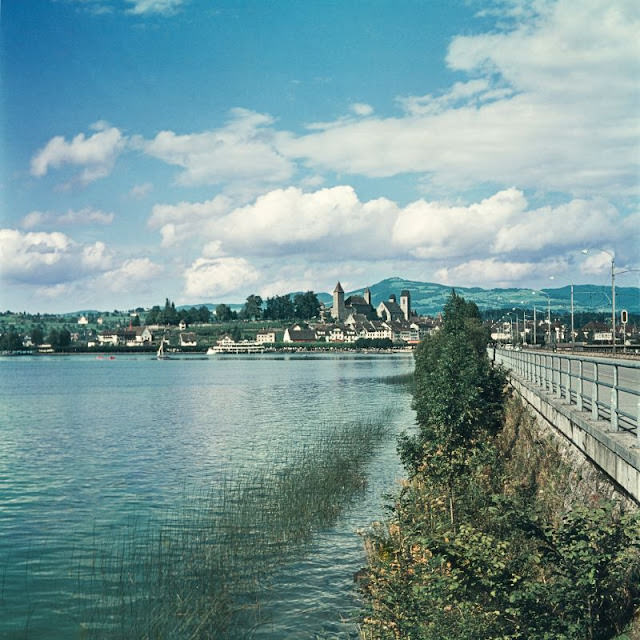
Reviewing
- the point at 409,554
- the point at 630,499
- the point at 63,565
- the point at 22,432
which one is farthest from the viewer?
the point at 22,432

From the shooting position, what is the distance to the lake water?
16.6 m

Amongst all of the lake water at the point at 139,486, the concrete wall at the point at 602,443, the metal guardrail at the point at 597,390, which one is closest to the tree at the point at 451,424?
the lake water at the point at 139,486

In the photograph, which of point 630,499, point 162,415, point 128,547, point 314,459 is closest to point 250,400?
point 162,415

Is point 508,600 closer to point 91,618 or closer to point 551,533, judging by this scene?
point 551,533

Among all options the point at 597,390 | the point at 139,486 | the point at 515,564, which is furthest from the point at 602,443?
the point at 139,486

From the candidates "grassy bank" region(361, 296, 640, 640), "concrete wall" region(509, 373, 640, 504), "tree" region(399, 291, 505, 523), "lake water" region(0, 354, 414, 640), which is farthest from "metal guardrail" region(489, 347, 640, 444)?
"lake water" region(0, 354, 414, 640)

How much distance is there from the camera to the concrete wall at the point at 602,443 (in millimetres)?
11117

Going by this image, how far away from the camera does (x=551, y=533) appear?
10102 mm

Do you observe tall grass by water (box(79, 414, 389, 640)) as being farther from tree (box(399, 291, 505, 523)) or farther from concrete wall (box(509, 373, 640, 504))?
concrete wall (box(509, 373, 640, 504))

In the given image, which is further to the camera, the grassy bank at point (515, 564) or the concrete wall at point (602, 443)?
the concrete wall at point (602, 443)

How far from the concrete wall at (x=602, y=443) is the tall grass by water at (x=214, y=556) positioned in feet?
25.0

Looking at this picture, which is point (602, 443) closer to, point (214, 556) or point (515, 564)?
point (515, 564)

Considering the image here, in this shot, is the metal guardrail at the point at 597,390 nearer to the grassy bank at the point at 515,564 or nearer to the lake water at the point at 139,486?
the grassy bank at the point at 515,564

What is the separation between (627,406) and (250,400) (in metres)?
56.4
